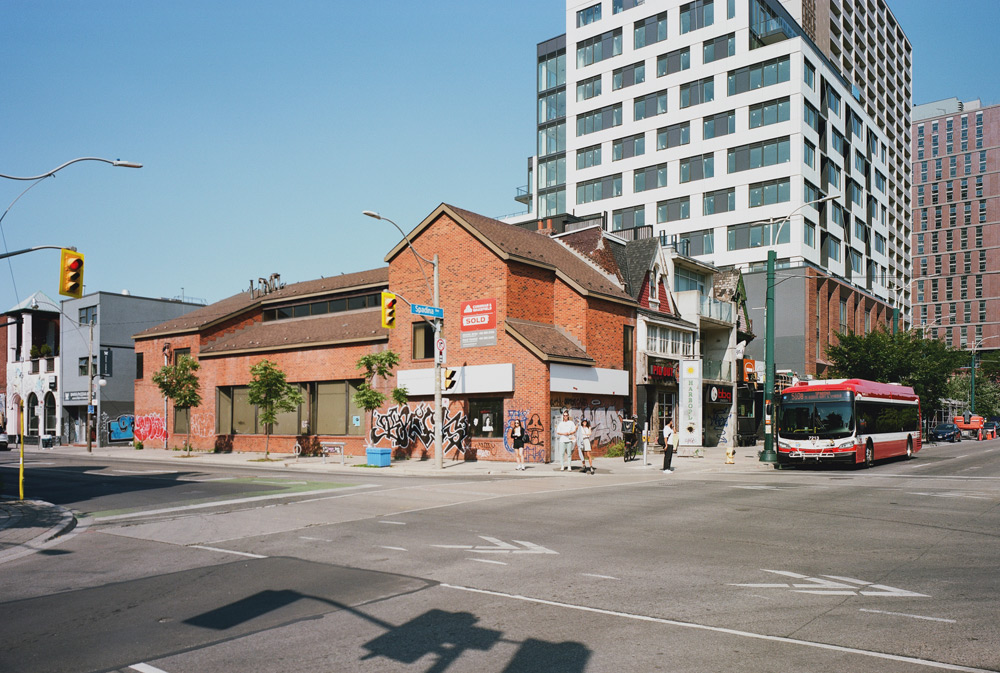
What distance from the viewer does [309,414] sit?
3897cm

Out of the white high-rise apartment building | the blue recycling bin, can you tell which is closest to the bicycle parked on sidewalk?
the blue recycling bin

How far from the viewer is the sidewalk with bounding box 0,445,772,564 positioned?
41.2 feet

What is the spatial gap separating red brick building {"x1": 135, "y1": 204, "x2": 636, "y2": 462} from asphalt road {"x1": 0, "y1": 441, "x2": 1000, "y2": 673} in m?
14.6

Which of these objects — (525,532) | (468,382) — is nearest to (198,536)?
(525,532)

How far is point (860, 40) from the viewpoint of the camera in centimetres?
8650

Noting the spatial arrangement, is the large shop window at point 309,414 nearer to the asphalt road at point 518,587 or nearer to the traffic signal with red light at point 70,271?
the traffic signal with red light at point 70,271

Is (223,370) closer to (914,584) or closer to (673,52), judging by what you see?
(914,584)

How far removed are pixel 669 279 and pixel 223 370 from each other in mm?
25133

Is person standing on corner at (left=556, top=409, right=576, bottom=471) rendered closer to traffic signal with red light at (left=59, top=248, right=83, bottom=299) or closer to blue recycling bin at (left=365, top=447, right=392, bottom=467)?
blue recycling bin at (left=365, top=447, right=392, bottom=467)

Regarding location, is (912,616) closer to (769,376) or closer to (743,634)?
(743,634)

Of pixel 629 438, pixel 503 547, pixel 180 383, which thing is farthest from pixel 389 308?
pixel 180 383

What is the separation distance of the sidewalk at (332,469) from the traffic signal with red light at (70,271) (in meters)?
4.58

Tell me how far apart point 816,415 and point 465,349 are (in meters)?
14.1

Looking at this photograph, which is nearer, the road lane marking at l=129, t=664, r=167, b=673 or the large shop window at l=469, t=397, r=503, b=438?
the road lane marking at l=129, t=664, r=167, b=673
